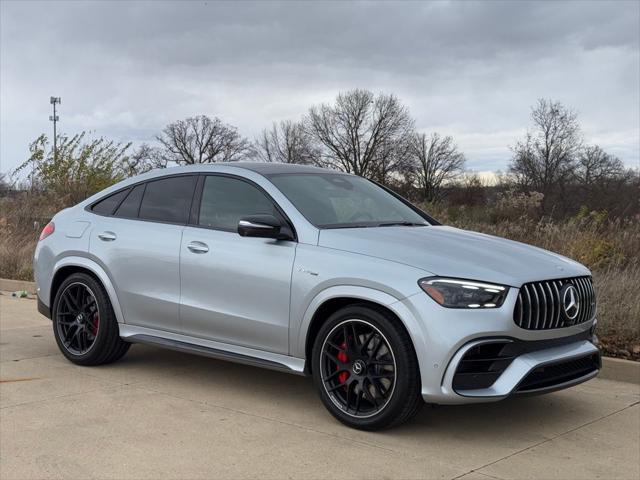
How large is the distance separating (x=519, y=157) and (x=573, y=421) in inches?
2097

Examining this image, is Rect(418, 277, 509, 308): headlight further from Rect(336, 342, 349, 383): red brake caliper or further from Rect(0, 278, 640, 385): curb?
Rect(0, 278, 640, 385): curb

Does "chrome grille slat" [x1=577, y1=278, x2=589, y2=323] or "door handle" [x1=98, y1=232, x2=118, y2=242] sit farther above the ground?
"door handle" [x1=98, y1=232, x2=118, y2=242]

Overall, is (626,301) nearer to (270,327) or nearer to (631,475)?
(631,475)

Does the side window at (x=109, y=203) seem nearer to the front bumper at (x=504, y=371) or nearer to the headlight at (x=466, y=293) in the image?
the headlight at (x=466, y=293)

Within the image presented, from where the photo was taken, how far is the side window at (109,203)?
20.4ft

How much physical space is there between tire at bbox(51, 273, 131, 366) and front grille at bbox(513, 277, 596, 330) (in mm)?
3326

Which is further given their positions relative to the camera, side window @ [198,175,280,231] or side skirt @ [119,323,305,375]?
side window @ [198,175,280,231]

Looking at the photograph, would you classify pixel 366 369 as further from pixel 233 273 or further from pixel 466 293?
pixel 233 273

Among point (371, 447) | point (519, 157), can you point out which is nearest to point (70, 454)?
point (371, 447)

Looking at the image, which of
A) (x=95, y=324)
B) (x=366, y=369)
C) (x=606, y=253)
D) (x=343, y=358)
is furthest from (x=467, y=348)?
(x=606, y=253)

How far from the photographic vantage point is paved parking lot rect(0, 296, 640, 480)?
3951mm

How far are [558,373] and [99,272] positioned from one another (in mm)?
3627

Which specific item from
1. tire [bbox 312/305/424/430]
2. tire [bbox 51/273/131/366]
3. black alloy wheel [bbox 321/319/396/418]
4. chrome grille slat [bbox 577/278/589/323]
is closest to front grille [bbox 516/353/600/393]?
chrome grille slat [bbox 577/278/589/323]

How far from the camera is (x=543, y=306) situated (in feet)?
14.3
